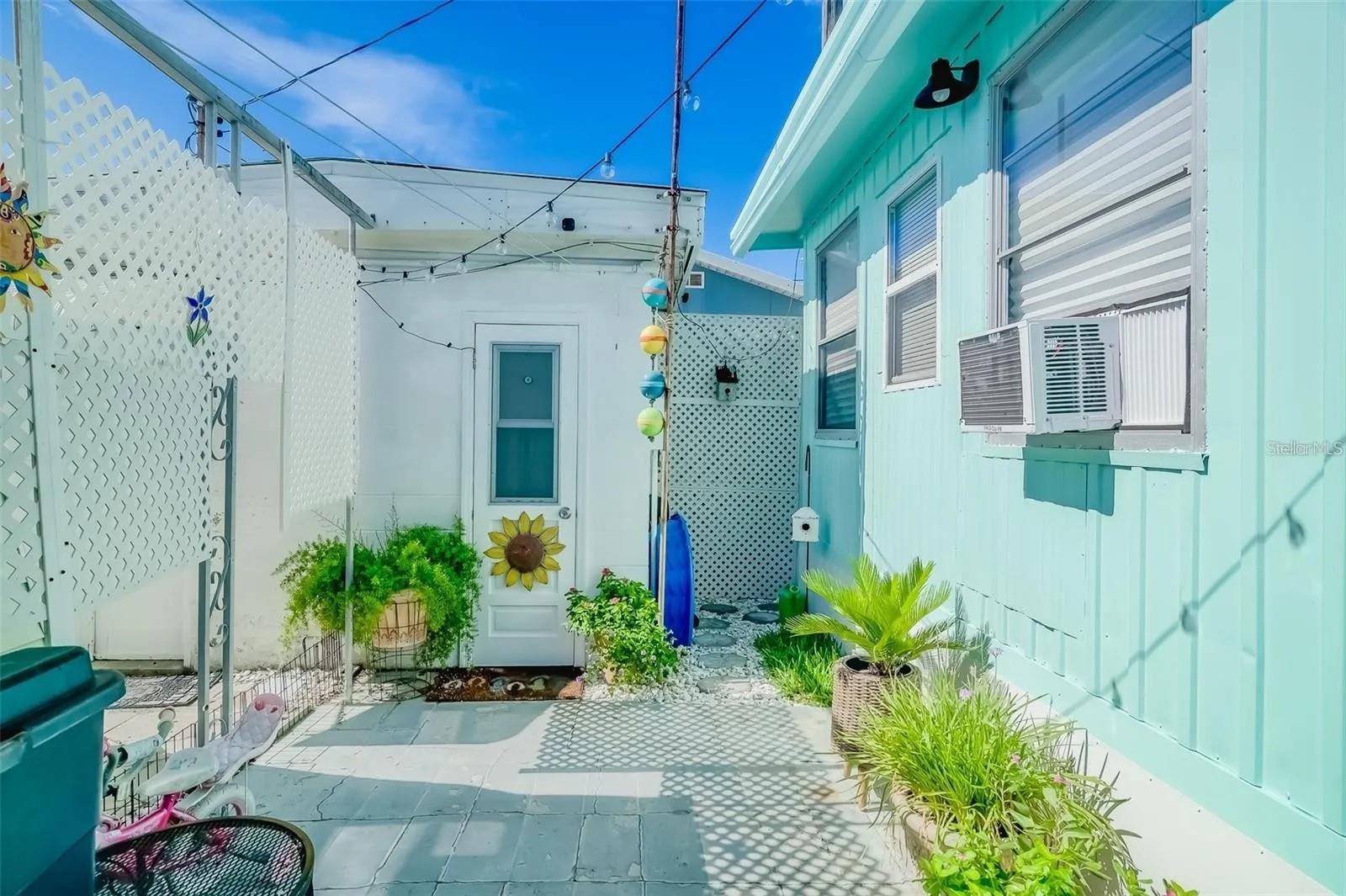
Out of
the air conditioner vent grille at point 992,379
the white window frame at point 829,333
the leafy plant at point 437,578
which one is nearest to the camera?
the air conditioner vent grille at point 992,379

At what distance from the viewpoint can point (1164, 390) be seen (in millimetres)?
1901

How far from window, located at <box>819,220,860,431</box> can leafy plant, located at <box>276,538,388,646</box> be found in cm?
360

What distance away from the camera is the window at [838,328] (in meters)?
4.75

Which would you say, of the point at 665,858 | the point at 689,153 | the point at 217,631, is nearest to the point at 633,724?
the point at 665,858

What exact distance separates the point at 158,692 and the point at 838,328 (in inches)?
217

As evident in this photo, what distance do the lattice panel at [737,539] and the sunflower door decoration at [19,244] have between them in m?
4.98

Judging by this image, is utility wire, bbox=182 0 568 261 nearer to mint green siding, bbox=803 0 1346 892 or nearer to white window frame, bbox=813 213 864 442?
white window frame, bbox=813 213 864 442

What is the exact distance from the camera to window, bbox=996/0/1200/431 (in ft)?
6.20

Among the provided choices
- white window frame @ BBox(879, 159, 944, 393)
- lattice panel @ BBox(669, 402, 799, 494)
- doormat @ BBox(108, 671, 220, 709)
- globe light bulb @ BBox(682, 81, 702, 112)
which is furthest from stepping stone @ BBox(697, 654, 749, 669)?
globe light bulb @ BBox(682, 81, 702, 112)

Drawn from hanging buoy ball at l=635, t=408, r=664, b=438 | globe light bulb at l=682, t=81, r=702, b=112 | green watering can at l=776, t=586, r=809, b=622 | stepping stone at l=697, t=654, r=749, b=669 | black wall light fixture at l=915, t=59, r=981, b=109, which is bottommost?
stepping stone at l=697, t=654, r=749, b=669

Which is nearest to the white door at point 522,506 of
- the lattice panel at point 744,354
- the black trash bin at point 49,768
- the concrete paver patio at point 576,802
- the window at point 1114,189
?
the concrete paver patio at point 576,802

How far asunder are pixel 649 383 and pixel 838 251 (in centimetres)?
217

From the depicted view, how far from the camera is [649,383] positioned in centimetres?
409

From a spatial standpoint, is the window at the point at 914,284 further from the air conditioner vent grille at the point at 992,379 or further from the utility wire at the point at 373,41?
the utility wire at the point at 373,41
